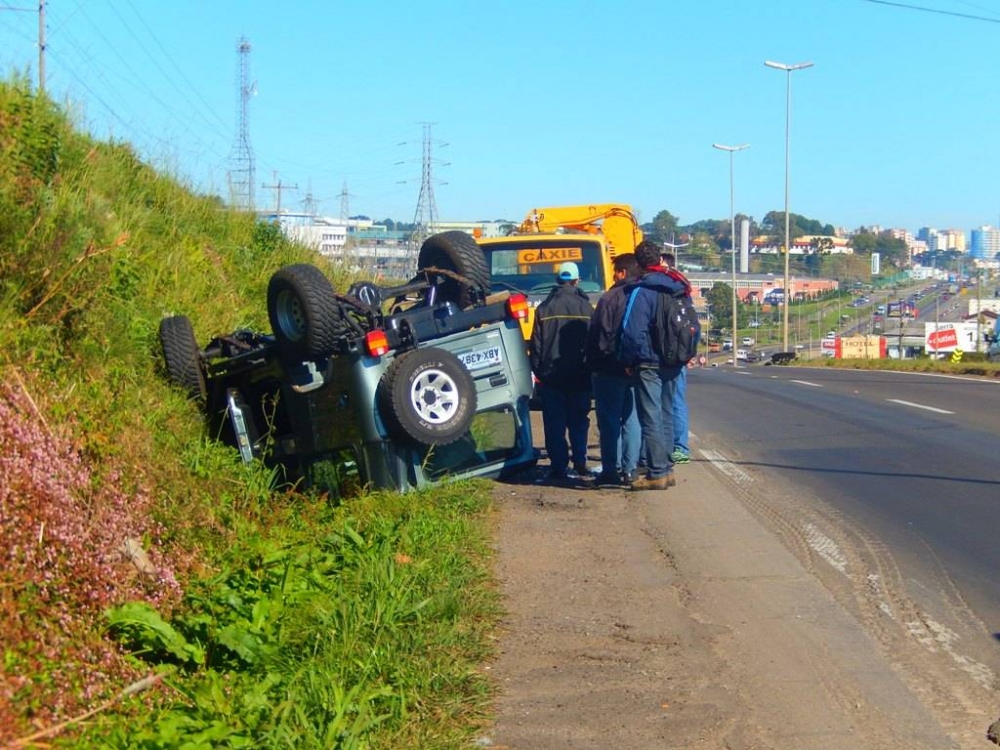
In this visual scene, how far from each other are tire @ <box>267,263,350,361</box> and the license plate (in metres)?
0.95

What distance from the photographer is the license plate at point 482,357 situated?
8.91 m

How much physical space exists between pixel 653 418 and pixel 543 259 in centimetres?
→ 628

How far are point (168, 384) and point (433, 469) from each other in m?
2.34

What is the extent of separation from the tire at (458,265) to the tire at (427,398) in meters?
1.28

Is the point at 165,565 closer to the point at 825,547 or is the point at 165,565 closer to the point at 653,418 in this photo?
the point at 825,547

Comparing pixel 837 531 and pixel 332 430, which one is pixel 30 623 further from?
pixel 837 531

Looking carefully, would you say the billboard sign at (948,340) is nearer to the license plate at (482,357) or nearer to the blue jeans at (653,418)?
the blue jeans at (653,418)

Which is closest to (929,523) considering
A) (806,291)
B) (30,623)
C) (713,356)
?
(30,623)

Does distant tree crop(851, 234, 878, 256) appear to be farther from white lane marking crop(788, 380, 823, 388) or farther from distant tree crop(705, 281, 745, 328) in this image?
white lane marking crop(788, 380, 823, 388)

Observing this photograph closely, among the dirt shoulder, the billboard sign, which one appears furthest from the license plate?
the billboard sign

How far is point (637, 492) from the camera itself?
9359 mm

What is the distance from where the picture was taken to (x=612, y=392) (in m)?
9.53

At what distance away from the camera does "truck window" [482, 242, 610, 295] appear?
15078 mm

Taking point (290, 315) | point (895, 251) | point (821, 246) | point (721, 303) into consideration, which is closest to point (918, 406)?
point (290, 315)
